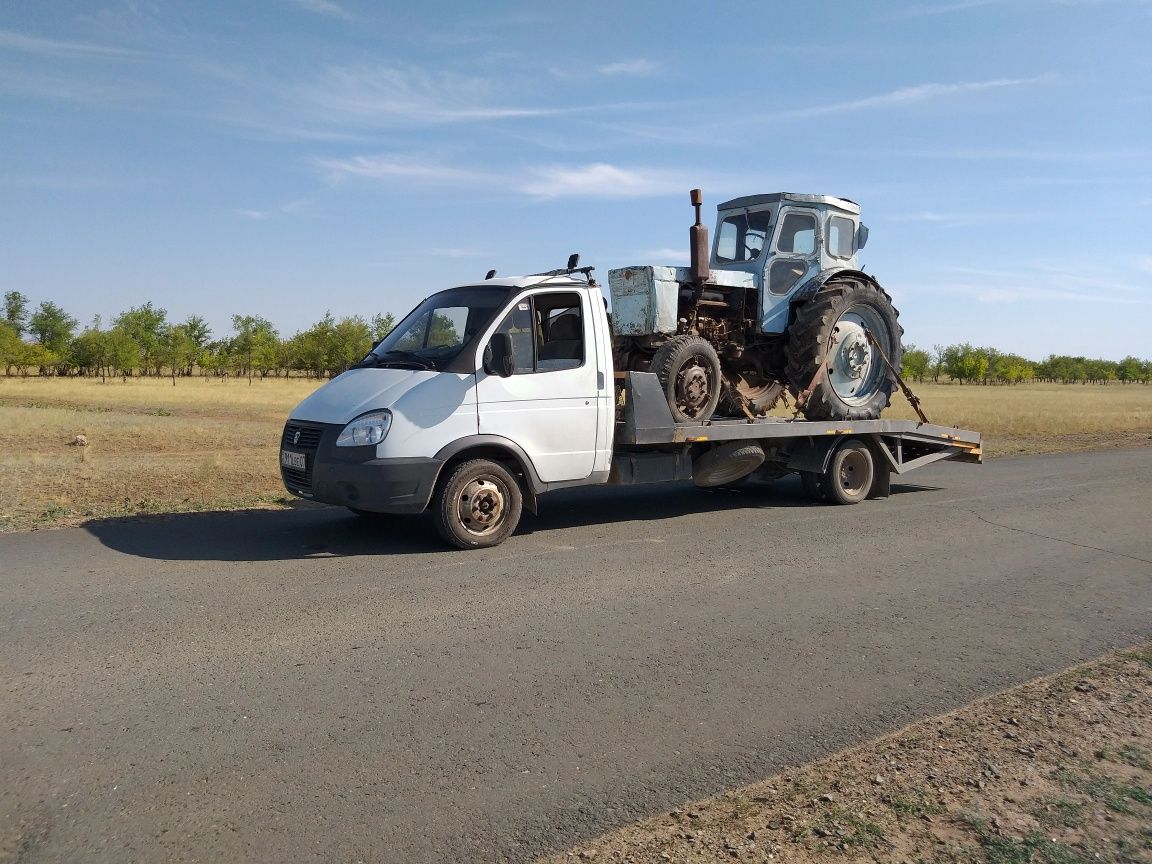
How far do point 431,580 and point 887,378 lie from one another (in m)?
7.22

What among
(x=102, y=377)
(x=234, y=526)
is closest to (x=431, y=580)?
(x=234, y=526)

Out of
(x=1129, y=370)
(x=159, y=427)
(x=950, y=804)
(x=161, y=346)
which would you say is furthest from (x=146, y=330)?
(x=1129, y=370)

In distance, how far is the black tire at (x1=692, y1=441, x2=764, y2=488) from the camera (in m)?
9.80

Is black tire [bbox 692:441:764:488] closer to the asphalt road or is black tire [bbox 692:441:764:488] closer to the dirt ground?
the asphalt road

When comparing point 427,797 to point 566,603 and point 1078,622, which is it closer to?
point 566,603

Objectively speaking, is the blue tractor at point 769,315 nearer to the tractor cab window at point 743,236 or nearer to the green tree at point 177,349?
the tractor cab window at point 743,236

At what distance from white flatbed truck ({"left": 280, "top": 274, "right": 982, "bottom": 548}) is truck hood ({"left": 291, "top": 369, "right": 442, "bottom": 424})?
0.05ft

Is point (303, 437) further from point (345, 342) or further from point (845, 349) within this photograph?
point (345, 342)

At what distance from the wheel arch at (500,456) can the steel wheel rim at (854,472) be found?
180 inches

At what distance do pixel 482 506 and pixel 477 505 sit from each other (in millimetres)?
65

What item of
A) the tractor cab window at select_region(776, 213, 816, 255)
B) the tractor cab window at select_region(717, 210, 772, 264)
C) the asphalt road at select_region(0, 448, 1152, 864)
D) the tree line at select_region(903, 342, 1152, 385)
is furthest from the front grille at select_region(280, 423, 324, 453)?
the tree line at select_region(903, 342, 1152, 385)

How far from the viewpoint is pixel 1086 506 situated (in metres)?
10.9

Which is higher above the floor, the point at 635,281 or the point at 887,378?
the point at 635,281

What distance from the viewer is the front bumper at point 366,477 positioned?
24.2 ft
